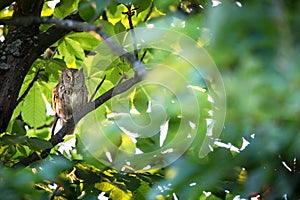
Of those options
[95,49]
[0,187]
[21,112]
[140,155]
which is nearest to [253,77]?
[0,187]

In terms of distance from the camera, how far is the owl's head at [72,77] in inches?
78.2

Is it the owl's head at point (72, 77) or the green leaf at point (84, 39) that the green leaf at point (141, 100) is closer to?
the green leaf at point (84, 39)

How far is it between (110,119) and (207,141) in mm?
581

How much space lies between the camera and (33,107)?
72.5 inches

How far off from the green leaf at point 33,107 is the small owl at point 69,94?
0.61 ft

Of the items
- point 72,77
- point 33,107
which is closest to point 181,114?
point 33,107

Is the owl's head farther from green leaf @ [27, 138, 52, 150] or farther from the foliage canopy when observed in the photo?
green leaf @ [27, 138, 52, 150]

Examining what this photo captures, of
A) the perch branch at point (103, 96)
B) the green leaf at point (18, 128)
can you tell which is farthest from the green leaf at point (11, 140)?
the green leaf at point (18, 128)

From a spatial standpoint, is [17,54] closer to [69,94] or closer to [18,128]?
[18,128]

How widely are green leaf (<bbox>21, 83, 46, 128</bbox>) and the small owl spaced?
19 centimetres

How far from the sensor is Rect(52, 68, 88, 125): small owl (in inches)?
81.6

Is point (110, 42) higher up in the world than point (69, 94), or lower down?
higher up

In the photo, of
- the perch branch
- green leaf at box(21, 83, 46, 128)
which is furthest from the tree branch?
green leaf at box(21, 83, 46, 128)

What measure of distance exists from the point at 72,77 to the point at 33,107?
302mm
